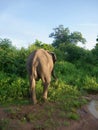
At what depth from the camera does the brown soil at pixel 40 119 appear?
6668 millimetres

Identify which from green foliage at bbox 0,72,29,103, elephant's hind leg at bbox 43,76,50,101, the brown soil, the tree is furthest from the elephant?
the tree

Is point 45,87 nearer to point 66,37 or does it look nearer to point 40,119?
point 40,119

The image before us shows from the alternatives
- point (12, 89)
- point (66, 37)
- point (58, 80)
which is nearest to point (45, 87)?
point (12, 89)

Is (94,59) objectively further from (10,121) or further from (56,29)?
(56,29)

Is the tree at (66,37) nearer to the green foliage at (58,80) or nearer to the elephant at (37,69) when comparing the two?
the green foliage at (58,80)

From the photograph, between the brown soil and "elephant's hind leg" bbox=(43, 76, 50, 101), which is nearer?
the brown soil

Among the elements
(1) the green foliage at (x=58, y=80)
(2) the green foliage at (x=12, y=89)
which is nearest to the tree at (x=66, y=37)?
(1) the green foliage at (x=58, y=80)

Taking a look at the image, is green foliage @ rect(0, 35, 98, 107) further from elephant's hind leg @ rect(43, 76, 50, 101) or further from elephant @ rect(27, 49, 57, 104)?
elephant @ rect(27, 49, 57, 104)

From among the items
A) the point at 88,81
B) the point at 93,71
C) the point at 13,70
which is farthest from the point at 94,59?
the point at 13,70

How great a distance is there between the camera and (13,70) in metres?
11.3

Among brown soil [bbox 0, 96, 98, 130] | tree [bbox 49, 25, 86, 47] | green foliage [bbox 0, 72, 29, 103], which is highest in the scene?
tree [bbox 49, 25, 86, 47]

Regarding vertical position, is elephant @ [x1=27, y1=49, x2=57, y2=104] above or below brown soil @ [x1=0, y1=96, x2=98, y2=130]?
above

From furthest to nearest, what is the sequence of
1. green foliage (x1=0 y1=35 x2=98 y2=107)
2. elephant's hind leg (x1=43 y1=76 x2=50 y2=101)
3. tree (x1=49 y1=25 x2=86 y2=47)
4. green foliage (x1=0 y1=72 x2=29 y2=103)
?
tree (x1=49 y1=25 x2=86 y2=47)
green foliage (x1=0 y1=35 x2=98 y2=107)
green foliage (x1=0 y1=72 x2=29 y2=103)
elephant's hind leg (x1=43 y1=76 x2=50 y2=101)

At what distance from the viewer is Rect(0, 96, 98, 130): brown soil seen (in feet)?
21.9
